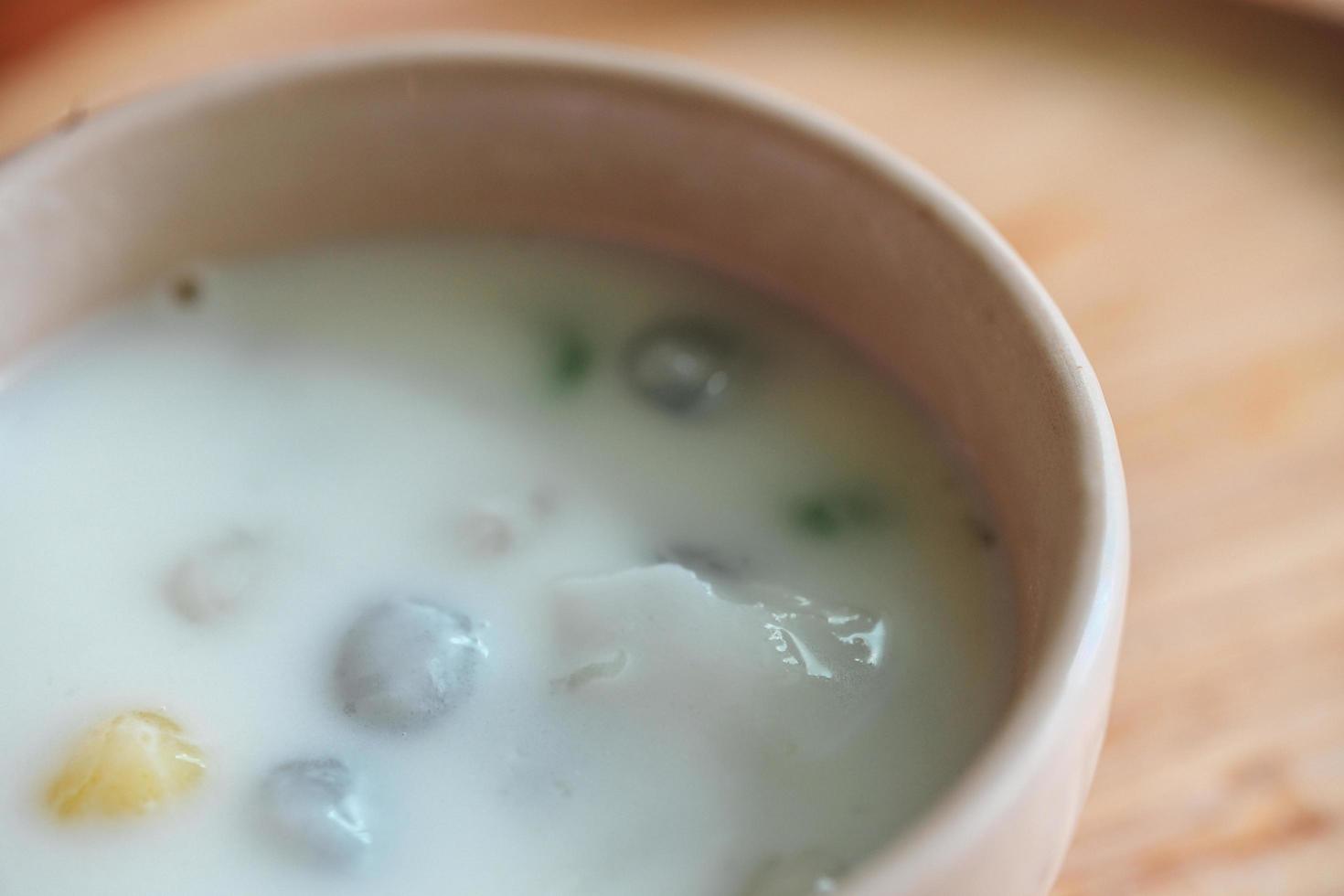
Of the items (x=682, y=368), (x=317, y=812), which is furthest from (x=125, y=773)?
(x=682, y=368)

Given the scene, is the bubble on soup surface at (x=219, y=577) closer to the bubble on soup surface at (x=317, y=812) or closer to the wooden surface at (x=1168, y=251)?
the bubble on soup surface at (x=317, y=812)

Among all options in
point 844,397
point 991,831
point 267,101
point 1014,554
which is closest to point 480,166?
point 267,101

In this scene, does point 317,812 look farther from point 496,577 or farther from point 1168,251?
point 1168,251

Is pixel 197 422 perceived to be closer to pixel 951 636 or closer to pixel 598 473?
pixel 598 473

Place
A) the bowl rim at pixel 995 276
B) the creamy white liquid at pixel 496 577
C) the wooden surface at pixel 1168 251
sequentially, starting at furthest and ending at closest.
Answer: the wooden surface at pixel 1168 251 → the creamy white liquid at pixel 496 577 → the bowl rim at pixel 995 276

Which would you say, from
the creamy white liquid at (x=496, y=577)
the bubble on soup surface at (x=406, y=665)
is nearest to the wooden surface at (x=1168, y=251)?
the creamy white liquid at (x=496, y=577)

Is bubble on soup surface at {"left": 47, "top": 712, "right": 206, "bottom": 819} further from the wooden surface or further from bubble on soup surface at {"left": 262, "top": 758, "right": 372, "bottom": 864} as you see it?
the wooden surface
